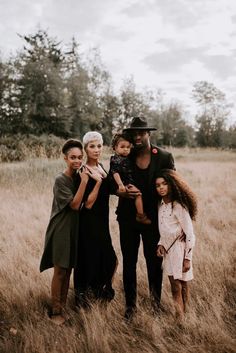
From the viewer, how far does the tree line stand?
94.4ft

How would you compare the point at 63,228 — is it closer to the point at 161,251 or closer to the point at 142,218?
the point at 142,218

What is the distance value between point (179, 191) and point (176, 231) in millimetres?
374

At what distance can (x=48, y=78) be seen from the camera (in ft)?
94.4

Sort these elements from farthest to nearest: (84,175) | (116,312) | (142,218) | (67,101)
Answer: (67,101), (116,312), (142,218), (84,175)

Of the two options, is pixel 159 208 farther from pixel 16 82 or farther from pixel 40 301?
pixel 16 82

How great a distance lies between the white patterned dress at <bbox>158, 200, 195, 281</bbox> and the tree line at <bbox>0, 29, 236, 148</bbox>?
26365 mm

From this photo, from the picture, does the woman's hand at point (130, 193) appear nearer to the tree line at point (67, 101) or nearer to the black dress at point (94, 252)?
the black dress at point (94, 252)

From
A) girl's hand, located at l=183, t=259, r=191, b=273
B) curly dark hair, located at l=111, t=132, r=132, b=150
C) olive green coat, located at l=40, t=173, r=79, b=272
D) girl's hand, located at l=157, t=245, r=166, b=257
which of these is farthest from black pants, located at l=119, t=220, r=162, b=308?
curly dark hair, located at l=111, t=132, r=132, b=150

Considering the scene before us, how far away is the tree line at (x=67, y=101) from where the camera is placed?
1133 inches

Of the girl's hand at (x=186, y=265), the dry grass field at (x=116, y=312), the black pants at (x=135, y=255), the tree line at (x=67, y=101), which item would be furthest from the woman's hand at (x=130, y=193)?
the tree line at (x=67, y=101)

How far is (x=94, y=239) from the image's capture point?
322cm

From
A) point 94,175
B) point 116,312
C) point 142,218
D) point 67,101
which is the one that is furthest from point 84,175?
point 67,101

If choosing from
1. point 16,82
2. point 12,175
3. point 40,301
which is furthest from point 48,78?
point 40,301

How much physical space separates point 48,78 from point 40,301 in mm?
27455
